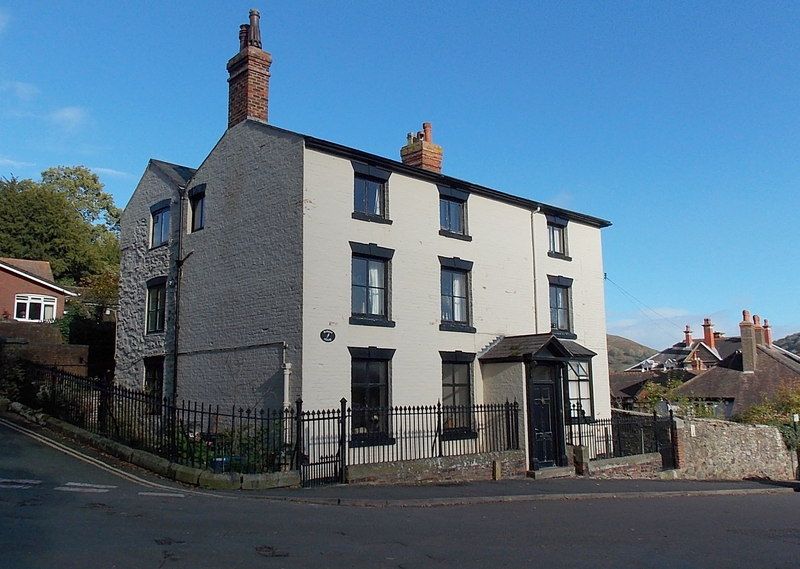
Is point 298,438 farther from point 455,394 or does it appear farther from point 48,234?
point 48,234

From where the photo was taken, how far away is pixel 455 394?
19.3 metres

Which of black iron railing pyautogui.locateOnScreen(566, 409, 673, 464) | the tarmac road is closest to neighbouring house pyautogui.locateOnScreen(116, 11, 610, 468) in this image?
black iron railing pyautogui.locateOnScreen(566, 409, 673, 464)

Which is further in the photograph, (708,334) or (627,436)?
(708,334)

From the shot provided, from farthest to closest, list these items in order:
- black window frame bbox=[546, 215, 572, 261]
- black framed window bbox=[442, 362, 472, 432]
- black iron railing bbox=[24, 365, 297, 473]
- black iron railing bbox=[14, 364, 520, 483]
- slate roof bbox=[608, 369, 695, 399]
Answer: slate roof bbox=[608, 369, 695, 399] → black window frame bbox=[546, 215, 572, 261] → black framed window bbox=[442, 362, 472, 432] → black iron railing bbox=[14, 364, 520, 483] → black iron railing bbox=[24, 365, 297, 473]

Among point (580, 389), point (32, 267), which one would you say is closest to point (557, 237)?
point (580, 389)

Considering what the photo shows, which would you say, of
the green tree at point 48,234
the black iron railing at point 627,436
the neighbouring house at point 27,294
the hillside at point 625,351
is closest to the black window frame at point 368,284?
the black iron railing at point 627,436

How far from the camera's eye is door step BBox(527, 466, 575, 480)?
715 inches

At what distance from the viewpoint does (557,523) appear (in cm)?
1148

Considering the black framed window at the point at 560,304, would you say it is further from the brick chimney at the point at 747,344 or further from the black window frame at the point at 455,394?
the brick chimney at the point at 747,344

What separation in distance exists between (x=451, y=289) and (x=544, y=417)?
4.53m

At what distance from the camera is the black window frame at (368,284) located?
17.3m

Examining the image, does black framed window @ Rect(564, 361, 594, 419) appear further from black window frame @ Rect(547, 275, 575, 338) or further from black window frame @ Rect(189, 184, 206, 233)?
black window frame @ Rect(189, 184, 206, 233)

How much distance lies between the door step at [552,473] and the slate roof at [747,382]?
21990 mm

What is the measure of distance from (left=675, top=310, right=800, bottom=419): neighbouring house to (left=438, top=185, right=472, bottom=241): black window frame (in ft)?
75.8
